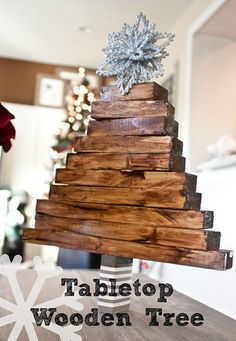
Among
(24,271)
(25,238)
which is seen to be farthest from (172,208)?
(24,271)

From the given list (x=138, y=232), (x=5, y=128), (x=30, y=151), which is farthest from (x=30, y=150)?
(x=138, y=232)

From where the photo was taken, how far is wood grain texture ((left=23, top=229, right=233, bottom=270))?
834 millimetres

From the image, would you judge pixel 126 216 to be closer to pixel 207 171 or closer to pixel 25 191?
pixel 207 171

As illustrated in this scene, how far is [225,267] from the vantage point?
0.83 meters

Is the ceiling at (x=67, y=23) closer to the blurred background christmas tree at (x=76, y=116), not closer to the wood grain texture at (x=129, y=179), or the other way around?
the blurred background christmas tree at (x=76, y=116)

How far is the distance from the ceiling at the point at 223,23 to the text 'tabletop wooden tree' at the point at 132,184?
1591 mm

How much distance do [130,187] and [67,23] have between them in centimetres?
300

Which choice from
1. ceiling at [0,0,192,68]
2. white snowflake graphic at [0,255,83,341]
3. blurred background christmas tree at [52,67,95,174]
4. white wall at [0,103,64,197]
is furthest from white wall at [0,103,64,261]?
white snowflake graphic at [0,255,83,341]

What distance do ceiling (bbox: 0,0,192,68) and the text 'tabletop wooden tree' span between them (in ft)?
7.26

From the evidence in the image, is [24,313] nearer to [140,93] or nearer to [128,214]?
[128,214]

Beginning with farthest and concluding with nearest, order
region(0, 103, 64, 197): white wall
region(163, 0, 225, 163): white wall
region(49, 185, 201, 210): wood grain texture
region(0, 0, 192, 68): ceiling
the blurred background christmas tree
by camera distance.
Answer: region(0, 103, 64, 197): white wall < the blurred background christmas tree < region(0, 0, 192, 68): ceiling < region(163, 0, 225, 163): white wall < region(49, 185, 201, 210): wood grain texture

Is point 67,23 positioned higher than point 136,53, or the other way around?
point 67,23

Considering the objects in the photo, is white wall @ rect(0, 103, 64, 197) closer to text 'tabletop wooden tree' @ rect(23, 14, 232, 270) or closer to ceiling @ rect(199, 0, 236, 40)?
ceiling @ rect(199, 0, 236, 40)

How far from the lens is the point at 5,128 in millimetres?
947
